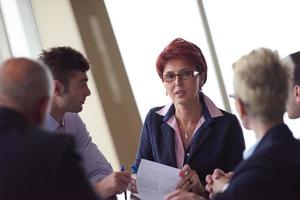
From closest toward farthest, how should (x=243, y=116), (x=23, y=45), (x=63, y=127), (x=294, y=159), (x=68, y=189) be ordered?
(x=68, y=189)
(x=294, y=159)
(x=243, y=116)
(x=63, y=127)
(x=23, y=45)

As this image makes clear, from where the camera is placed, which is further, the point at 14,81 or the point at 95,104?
the point at 95,104

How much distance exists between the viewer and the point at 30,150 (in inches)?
56.1

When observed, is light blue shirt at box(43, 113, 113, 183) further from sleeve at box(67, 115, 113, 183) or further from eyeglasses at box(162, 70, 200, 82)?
eyeglasses at box(162, 70, 200, 82)

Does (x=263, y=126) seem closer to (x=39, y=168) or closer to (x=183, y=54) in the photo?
(x=39, y=168)

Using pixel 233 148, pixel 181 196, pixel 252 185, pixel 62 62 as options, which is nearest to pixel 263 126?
pixel 252 185

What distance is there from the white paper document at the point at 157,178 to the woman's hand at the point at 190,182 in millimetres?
26

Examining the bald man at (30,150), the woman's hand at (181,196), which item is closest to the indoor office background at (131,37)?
the woman's hand at (181,196)

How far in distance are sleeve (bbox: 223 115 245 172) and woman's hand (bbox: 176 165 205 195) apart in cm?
27

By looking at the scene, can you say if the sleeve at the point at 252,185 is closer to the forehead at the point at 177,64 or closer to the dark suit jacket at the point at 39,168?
the dark suit jacket at the point at 39,168

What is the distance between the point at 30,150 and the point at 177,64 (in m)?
1.44

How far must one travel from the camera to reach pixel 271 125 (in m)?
1.61

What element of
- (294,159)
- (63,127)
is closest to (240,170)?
(294,159)

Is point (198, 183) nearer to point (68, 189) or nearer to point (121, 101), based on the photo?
point (68, 189)

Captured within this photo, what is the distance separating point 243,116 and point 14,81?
753mm
